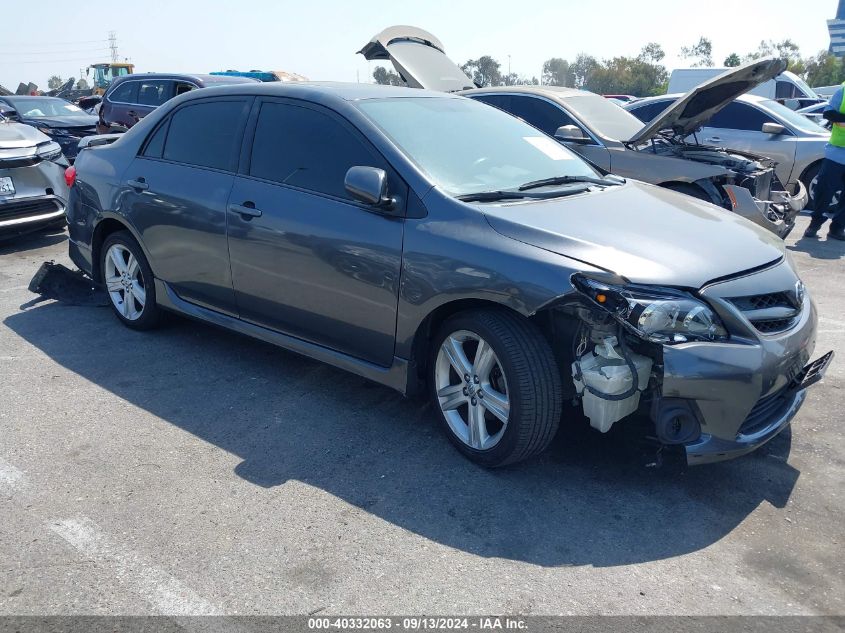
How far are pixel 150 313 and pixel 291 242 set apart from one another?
68.8 inches

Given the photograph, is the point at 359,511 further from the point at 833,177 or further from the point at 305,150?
the point at 833,177

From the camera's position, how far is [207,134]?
16.1 feet

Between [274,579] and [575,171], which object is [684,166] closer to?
[575,171]

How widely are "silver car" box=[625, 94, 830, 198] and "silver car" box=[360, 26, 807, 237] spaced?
2127 millimetres

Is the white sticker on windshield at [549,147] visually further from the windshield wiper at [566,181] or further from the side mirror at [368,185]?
the side mirror at [368,185]

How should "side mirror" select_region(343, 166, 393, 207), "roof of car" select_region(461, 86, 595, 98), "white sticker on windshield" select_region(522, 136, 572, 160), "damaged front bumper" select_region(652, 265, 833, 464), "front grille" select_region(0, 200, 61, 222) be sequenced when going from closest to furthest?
"damaged front bumper" select_region(652, 265, 833, 464)
"side mirror" select_region(343, 166, 393, 207)
"white sticker on windshield" select_region(522, 136, 572, 160)
"front grille" select_region(0, 200, 61, 222)
"roof of car" select_region(461, 86, 595, 98)

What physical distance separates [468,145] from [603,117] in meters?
4.94

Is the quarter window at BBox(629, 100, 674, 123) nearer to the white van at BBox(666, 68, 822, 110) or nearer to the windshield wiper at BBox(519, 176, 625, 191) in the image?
the windshield wiper at BBox(519, 176, 625, 191)

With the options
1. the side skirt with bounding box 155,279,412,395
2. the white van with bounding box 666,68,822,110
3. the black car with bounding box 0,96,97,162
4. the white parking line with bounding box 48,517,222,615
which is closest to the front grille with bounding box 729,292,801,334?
the side skirt with bounding box 155,279,412,395

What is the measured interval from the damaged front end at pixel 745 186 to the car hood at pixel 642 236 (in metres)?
3.35

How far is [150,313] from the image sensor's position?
5.41 meters

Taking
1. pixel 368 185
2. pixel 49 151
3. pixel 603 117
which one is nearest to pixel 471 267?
pixel 368 185

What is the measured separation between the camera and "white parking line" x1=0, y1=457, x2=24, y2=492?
139 inches

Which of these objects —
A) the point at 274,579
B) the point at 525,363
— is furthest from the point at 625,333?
the point at 274,579
